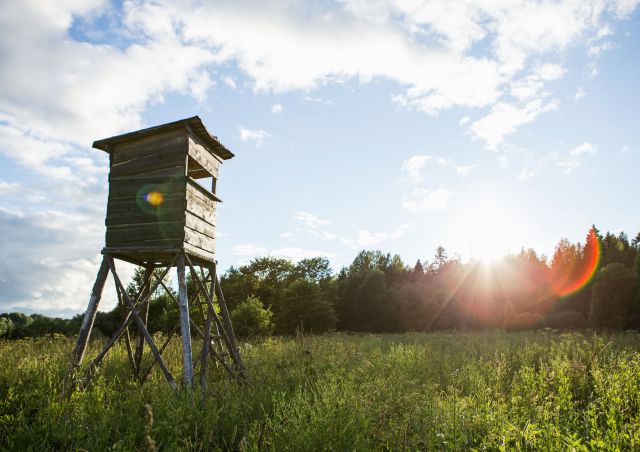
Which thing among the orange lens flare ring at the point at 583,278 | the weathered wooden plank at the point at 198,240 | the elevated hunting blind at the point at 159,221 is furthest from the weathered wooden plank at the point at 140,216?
the orange lens flare ring at the point at 583,278

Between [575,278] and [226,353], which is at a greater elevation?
[575,278]

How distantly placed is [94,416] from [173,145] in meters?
5.49

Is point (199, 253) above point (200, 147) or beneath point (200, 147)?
beneath

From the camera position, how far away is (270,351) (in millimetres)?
9523

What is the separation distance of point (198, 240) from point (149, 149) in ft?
8.06

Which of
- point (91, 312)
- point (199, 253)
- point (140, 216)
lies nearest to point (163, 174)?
point (140, 216)

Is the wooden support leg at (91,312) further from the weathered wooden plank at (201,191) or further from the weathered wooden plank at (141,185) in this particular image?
the weathered wooden plank at (201,191)

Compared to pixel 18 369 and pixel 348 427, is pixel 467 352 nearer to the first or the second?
pixel 348 427

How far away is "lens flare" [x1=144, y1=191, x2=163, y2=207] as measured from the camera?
297 inches

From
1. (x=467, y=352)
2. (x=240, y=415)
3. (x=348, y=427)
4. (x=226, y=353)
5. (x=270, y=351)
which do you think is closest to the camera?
(x=348, y=427)

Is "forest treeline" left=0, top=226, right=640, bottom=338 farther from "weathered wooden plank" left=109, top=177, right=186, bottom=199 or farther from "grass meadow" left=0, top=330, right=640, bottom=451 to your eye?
"grass meadow" left=0, top=330, right=640, bottom=451

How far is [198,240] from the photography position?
25.9 feet

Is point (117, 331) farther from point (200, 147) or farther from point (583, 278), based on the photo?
point (583, 278)

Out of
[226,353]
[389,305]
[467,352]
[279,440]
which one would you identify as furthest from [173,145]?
[389,305]
